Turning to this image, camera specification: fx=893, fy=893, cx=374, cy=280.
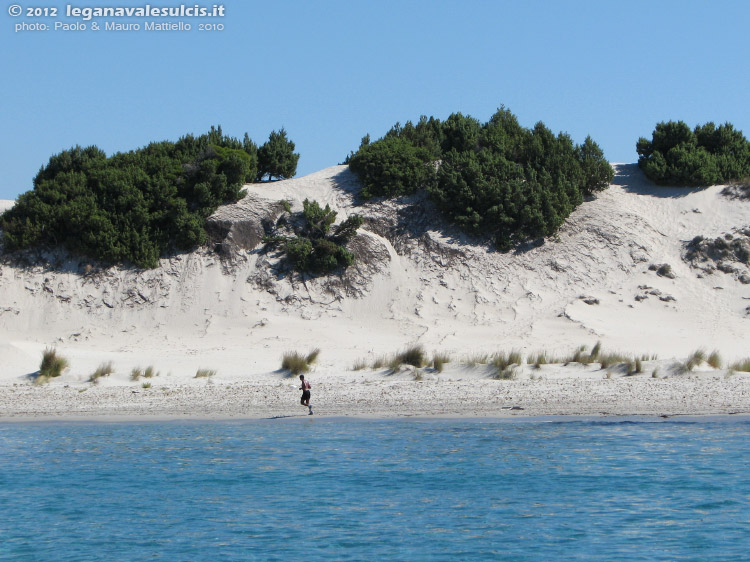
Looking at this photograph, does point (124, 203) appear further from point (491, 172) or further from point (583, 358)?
point (583, 358)

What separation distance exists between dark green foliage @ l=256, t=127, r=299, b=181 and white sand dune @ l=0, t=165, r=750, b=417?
5.16 feet

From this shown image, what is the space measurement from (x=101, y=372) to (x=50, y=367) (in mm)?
1135

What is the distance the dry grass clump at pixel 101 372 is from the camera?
19062 millimetres

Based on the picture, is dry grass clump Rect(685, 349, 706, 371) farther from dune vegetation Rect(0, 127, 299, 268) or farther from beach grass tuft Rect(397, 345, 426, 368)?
dune vegetation Rect(0, 127, 299, 268)

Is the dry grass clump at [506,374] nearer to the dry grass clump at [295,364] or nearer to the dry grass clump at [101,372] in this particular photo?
the dry grass clump at [295,364]

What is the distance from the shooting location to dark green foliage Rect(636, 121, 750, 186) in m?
32.3

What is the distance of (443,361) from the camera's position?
19.4 meters

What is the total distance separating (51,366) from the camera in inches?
765

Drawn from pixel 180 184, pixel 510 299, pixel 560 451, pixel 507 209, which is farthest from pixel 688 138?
pixel 560 451

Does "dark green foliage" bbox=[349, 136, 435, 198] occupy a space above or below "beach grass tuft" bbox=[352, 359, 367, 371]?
above

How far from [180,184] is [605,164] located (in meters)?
14.9

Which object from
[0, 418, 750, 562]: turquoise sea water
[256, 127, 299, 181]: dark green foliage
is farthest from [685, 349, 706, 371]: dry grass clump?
[256, 127, 299, 181]: dark green foliage

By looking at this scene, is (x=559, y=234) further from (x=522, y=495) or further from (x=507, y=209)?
(x=522, y=495)

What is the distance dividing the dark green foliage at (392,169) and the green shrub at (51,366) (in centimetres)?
1382
